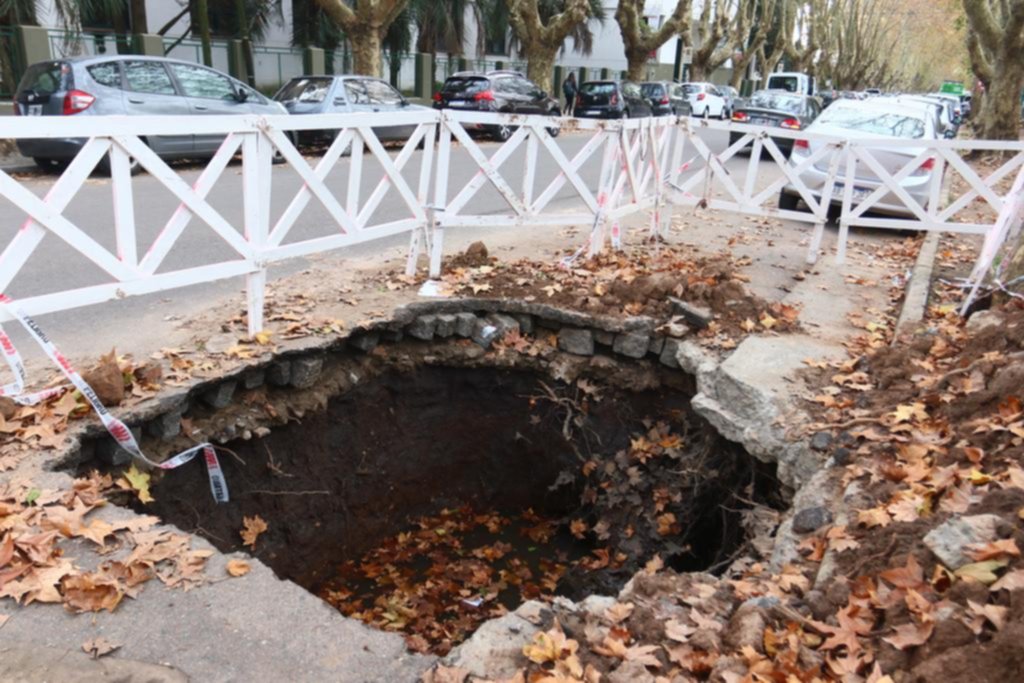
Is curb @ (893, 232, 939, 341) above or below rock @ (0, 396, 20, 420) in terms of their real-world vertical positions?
above

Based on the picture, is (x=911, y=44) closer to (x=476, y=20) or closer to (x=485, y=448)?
(x=476, y=20)

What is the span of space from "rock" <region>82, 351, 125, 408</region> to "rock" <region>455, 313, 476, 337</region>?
8.48 ft

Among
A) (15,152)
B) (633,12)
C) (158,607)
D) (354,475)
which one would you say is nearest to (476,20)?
(633,12)

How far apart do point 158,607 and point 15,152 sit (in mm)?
13751

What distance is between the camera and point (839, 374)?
5.15 metres

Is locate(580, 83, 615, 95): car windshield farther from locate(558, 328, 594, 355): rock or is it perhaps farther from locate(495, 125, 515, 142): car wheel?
locate(558, 328, 594, 355): rock

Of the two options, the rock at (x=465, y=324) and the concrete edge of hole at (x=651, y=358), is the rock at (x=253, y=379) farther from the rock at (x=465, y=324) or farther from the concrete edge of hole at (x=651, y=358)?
the rock at (x=465, y=324)

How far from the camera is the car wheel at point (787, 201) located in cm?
1104

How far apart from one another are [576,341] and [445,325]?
3.41 feet

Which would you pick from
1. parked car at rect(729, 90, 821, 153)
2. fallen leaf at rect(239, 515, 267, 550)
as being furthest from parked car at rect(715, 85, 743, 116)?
fallen leaf at rect(239, 515, 267, 550)

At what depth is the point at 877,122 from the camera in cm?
1193

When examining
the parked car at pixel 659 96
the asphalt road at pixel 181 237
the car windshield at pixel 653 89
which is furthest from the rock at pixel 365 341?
the car windshield at pixel 653 89

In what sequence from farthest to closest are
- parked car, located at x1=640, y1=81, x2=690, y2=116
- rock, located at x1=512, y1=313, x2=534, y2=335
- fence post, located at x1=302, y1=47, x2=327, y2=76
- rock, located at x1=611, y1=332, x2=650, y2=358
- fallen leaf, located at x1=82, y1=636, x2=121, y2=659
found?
parked car, located at x1=640, y1=81, x2=690, y2=116 < fence post, located at x1=302, y1=47, x2=327, y2=76 < rock, located at x1=512, y1=313, x2=534, y2=335 < rock, located at x1=611, y1=332, x2=650, y2=358 < fallen leaf, located at x1=82, y1=636, x2=121, y2=659

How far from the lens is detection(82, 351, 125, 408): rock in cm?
415
